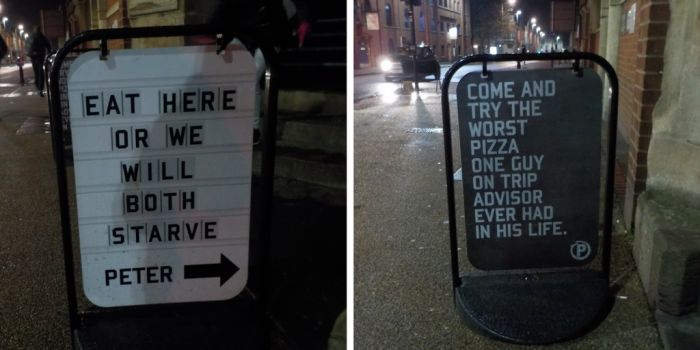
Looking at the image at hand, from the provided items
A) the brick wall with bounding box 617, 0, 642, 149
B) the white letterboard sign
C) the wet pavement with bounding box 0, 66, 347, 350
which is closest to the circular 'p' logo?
the wet pavement with bounding box 0, 66, 347, 350

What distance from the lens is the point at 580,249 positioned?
3.36 metres

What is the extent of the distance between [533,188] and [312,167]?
2276mm

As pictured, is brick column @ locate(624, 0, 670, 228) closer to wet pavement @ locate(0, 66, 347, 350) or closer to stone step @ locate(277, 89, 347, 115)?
wet pavement @ locate(0, 66, 347, 350)

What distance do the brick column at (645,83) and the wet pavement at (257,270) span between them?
1909 millimetres

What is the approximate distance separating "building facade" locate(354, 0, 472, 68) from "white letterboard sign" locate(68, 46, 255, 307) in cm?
3539

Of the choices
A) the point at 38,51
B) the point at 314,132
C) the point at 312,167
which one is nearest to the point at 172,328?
the point at 312,167

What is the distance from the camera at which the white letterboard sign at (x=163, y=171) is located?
2.66m

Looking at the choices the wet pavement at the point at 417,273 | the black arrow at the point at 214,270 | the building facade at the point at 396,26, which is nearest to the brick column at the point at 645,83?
the wet pavement at the point at 417,273

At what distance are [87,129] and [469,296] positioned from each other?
2.06 metres

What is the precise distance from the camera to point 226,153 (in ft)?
9.00

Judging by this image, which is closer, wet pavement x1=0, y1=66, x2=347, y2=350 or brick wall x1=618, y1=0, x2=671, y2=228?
wet pavement x1=0, y1=66, x2=347, y2=350

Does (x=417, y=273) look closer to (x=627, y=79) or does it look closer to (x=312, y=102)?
(x=312, y=102)

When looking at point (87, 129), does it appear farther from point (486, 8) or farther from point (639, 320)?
point (486, 8)

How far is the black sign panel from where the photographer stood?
10.4 feet
